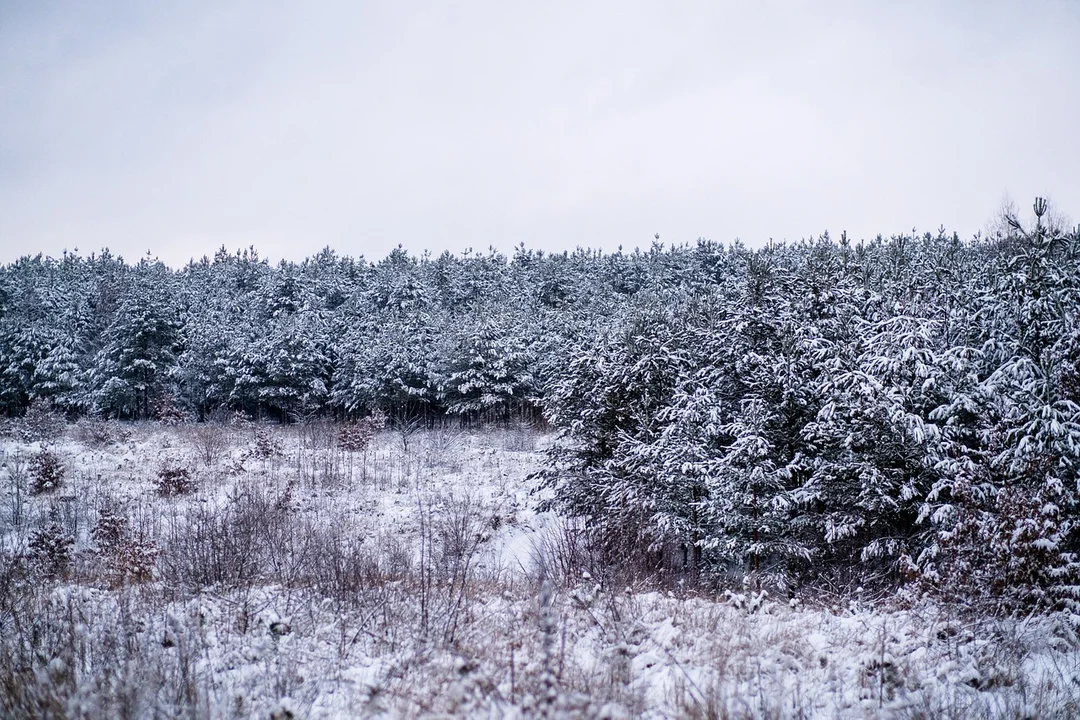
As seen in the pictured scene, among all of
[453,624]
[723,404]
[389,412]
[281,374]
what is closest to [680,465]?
[723,404]

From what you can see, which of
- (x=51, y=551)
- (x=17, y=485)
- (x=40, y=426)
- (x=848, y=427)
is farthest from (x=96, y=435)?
(x=848, y=427)

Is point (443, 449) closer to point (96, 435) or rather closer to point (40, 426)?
point (96, 435)

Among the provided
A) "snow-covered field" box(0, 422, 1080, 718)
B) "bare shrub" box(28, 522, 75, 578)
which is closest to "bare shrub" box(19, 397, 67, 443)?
"bare shrub" box(28, 522, 75, 578)

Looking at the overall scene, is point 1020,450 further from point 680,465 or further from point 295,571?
point 295,571

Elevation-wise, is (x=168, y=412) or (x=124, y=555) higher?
(x=168, y=412)

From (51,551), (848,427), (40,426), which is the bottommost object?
(51,551)

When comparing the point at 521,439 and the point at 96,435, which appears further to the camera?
the point at 521,439

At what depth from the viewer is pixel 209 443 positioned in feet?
71.3

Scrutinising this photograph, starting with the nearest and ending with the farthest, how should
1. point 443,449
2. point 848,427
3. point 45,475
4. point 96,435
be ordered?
point 848,427
point 45,475
point 96,435
point 443,449

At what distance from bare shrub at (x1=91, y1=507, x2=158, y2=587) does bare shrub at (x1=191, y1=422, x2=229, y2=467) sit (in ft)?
33.4

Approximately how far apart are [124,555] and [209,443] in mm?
15283

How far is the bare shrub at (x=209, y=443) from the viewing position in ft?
67.2

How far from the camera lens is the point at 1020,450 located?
894 cm

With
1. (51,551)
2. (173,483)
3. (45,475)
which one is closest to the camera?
(51,551)
